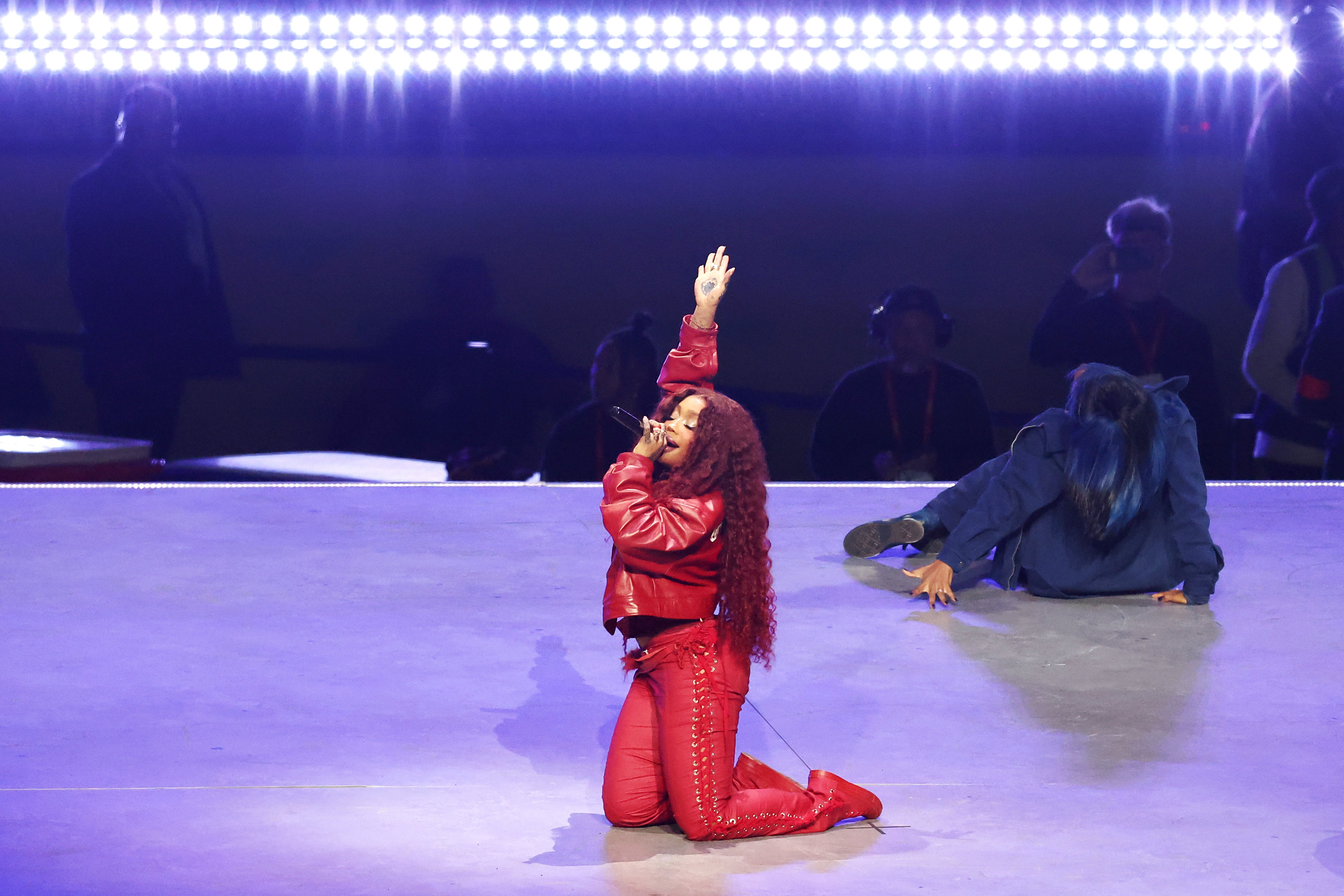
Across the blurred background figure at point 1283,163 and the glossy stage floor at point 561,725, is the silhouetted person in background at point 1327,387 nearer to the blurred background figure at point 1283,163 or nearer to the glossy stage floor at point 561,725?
the blurred background figure at point 1283,163

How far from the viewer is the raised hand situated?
3842mm

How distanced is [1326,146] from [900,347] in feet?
10.1

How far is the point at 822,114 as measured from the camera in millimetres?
9648

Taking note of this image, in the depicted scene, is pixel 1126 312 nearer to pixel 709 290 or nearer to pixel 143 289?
pixel 143 289

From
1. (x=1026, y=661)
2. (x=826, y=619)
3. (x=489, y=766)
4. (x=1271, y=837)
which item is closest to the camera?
(x=1271, y=837)

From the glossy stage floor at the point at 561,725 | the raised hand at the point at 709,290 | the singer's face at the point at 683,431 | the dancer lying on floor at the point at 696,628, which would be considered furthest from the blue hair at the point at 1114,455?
the singer's face at the point at 683,431

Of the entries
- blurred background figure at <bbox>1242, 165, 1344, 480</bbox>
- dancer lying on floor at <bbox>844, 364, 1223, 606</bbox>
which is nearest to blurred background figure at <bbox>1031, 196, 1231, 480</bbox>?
blurred background figure at <bbox>1242, 165, 1344, 480</bbox>

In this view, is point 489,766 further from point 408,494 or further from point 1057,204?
point 1057,204

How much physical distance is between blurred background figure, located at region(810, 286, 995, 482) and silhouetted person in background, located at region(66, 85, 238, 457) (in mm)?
3938

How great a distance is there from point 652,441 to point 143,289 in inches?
276

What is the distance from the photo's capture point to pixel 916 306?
9602 mm

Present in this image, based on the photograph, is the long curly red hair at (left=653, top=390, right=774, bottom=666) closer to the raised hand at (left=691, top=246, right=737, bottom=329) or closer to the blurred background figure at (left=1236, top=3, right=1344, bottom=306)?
the raised hand at (left=691, top=246, right=737, bottom=329)

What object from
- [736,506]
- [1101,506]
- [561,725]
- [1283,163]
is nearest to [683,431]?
[736,506]

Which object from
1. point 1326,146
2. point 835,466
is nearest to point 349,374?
point 835,466
